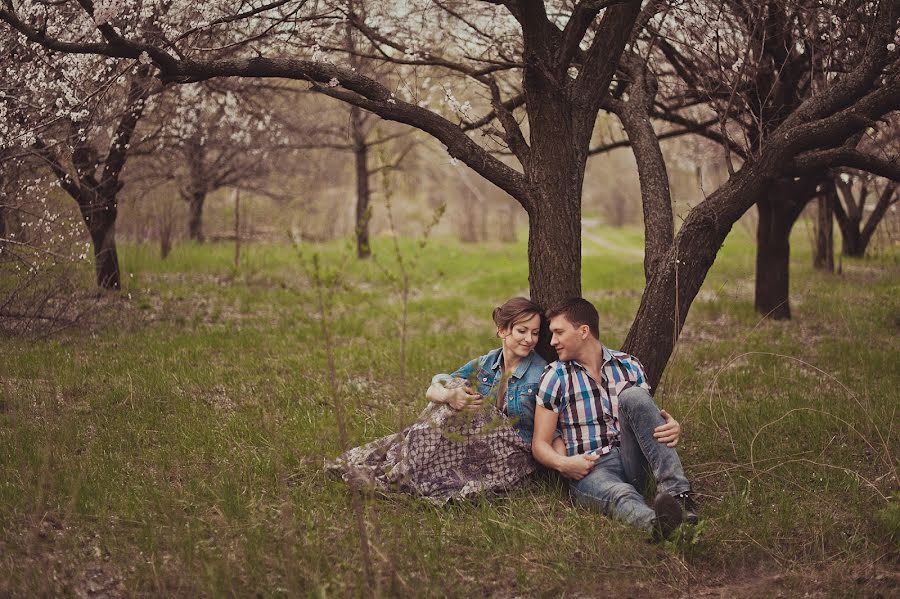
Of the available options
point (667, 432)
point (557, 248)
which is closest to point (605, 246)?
point (557, 248)

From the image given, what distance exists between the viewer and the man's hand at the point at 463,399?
176 inches

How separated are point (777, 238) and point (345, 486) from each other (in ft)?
22.5

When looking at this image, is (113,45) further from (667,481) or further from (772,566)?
(772,566)

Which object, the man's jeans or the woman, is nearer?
the man's jeans

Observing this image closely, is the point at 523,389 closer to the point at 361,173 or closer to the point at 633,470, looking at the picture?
the point at 633,470

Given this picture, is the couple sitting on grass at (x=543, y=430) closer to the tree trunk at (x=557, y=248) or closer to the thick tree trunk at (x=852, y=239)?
the tree trunk at (x=557, y=248)

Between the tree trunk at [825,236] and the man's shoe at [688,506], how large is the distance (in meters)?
8.80

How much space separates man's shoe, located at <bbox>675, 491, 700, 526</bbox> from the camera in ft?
13.6

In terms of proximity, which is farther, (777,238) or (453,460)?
(777,238)

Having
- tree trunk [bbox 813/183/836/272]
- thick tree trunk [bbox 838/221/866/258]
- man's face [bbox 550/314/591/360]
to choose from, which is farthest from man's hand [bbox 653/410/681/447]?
thick tree trunk [bbox 838/221/866/258]

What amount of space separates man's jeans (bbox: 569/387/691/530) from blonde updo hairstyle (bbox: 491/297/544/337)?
661 mm

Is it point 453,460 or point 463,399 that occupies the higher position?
point 463,399

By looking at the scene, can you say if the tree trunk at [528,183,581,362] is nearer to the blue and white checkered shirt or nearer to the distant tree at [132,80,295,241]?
the blue and white checkered shirt

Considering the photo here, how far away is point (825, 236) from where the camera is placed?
13602 mm
